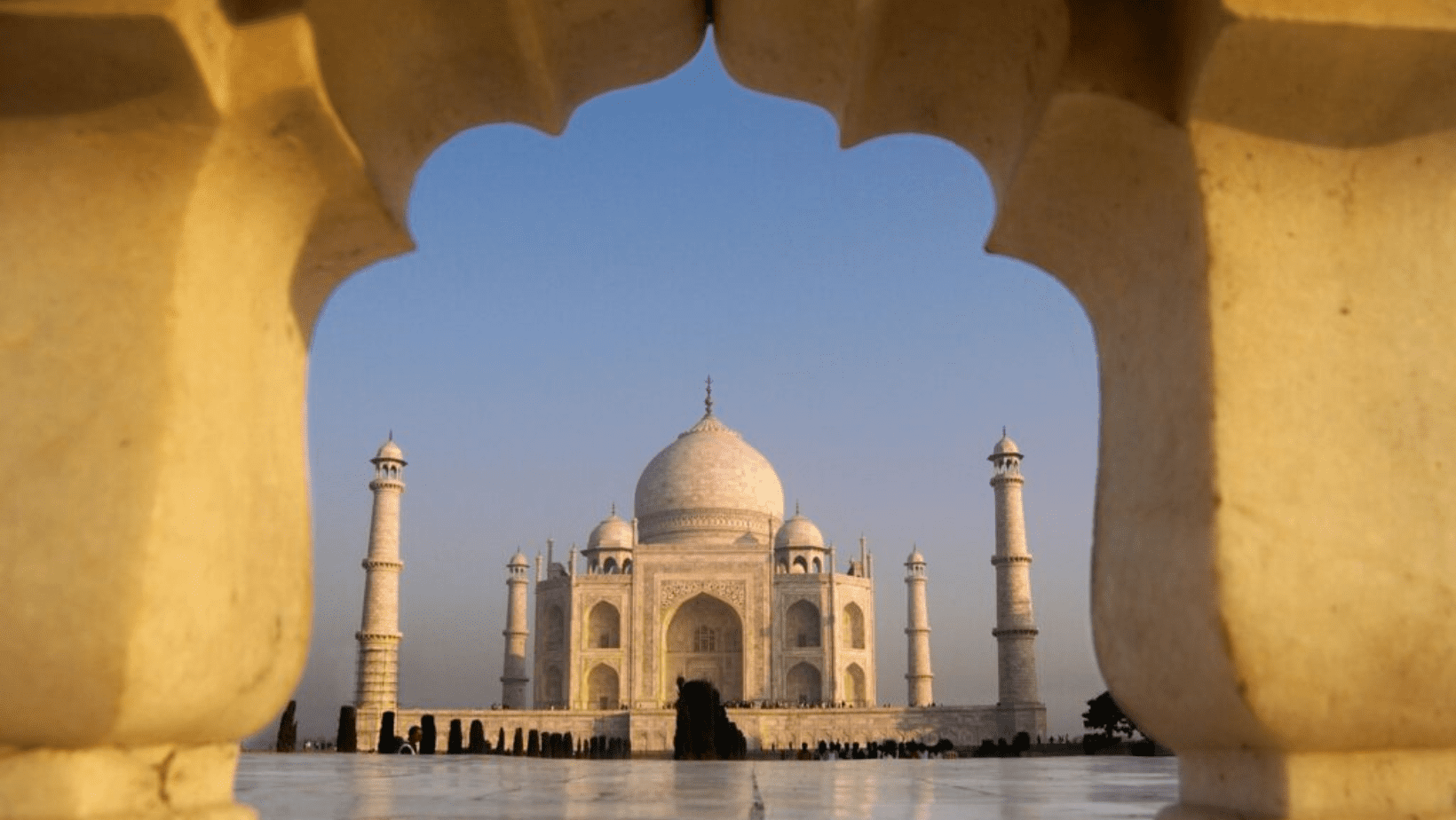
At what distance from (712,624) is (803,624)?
238 centimetres

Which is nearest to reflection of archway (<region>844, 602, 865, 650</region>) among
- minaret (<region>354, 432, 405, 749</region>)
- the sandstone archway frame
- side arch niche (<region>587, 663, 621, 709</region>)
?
side arch niche (<region>587, 663, 621, 709</region>)

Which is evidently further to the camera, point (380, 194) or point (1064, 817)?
point (1064, 817)

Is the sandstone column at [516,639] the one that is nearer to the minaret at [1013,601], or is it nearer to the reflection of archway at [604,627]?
the reflection of archway at [604,627]

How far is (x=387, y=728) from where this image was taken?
16766 millimetres

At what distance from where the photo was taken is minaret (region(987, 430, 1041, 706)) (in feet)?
80.9

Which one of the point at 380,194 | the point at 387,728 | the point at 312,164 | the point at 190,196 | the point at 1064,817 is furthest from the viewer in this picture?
the point at 387,728

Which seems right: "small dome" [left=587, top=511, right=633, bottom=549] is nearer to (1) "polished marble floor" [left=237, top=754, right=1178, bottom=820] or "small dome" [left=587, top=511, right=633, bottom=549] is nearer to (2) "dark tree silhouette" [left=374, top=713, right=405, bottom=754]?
(2) "dark tree silhouette" [left=374, top=713, right=405, bottom=754]

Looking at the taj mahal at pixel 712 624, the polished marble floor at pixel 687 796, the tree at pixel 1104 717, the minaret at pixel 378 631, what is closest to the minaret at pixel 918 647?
the taj mahal at pixel 712 624

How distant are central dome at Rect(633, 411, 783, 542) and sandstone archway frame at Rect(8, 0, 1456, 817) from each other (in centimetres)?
2931

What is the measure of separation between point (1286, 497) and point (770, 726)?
23.9 meters

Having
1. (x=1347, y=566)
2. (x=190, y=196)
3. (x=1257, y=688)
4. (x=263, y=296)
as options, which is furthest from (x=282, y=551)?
(x=1347, y=566)

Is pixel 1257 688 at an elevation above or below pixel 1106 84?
below

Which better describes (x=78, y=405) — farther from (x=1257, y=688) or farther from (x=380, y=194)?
(x=1257, y=688)

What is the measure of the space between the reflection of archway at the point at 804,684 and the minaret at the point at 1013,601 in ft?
15.7
